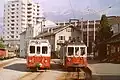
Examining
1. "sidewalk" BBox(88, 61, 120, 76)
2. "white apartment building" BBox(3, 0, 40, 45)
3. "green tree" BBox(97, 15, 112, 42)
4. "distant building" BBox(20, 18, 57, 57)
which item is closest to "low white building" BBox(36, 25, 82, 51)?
"distant building" BBox(20, 18, 57, 57)

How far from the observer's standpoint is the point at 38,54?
26609mm

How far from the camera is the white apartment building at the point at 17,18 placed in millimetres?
139125

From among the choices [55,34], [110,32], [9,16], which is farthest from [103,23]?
[9,16]

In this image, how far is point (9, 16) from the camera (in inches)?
5659

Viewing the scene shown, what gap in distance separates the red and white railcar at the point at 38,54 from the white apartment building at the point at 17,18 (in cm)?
11175

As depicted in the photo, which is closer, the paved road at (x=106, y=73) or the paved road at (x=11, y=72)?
the paved road at (x=106, y=73)

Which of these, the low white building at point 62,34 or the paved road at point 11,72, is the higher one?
the low white building at point 62,34

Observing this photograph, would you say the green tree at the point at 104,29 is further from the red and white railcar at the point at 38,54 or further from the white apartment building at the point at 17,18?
the white apartment building at the point at 17,18

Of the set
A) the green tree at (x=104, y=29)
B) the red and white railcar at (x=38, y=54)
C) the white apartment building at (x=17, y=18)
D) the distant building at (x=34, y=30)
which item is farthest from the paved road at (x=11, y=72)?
the white apartment building at (x=17, y=18)

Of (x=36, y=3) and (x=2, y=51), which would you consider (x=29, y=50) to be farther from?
(x=36, y=3)

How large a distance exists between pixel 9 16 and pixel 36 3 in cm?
1415

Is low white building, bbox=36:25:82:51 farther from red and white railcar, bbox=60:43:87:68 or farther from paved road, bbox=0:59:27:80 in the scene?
red and white railcar, bbox=60:43:87:68

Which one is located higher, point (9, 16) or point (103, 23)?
point (9, 16)

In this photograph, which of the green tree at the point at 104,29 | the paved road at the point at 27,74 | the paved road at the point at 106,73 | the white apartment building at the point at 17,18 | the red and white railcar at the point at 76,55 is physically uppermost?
the white apartment building at the point at 17,18
